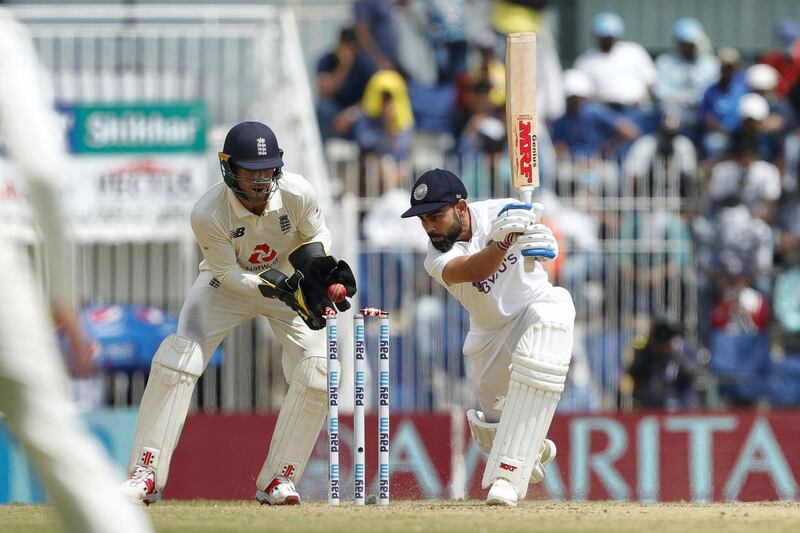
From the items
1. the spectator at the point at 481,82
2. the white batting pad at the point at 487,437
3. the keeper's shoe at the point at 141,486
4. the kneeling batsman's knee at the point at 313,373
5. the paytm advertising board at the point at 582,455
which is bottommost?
the paytm advertising board at the point at 582,455

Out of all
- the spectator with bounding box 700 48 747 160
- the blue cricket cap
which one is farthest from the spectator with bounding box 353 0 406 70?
the blue cricket cap

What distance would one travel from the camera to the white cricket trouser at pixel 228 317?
746 centimetres

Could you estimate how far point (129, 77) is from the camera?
39.1 feet

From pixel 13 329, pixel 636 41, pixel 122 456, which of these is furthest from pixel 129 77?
pixel 13 329

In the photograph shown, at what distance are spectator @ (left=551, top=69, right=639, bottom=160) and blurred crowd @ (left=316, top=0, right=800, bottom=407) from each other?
1 cm

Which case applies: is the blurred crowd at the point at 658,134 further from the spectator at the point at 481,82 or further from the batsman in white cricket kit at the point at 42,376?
the batsman in white cricket kit at the point at 42,376

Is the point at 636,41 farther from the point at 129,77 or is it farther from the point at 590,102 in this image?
the point at 129,77

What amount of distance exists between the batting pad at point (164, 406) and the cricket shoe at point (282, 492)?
0.53 m

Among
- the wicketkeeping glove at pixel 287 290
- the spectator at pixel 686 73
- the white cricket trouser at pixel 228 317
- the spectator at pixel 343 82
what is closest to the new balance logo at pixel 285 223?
the wicketkeeping glove at pixel 287 290

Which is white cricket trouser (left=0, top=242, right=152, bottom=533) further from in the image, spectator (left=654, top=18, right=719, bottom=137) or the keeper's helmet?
spectator (left=654, top=18, right=719, bottom=137)

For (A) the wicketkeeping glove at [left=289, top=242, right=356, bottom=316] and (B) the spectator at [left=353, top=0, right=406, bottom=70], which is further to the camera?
(B) the spectator at [left=353, top=0, right=406, bottom=70]

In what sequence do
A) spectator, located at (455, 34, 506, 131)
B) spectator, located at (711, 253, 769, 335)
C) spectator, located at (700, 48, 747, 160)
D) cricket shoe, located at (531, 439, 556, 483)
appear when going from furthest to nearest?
spectator, located at (455, 34, 506, 131), spectator, located at (700, 48, 747, 160), spectator, located at (711, 253, 769, 335), cricket shoe, located at (531, 439, 556, 483)

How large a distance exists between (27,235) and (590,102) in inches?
178

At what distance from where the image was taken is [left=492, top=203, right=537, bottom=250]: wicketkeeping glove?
6.61 meters
